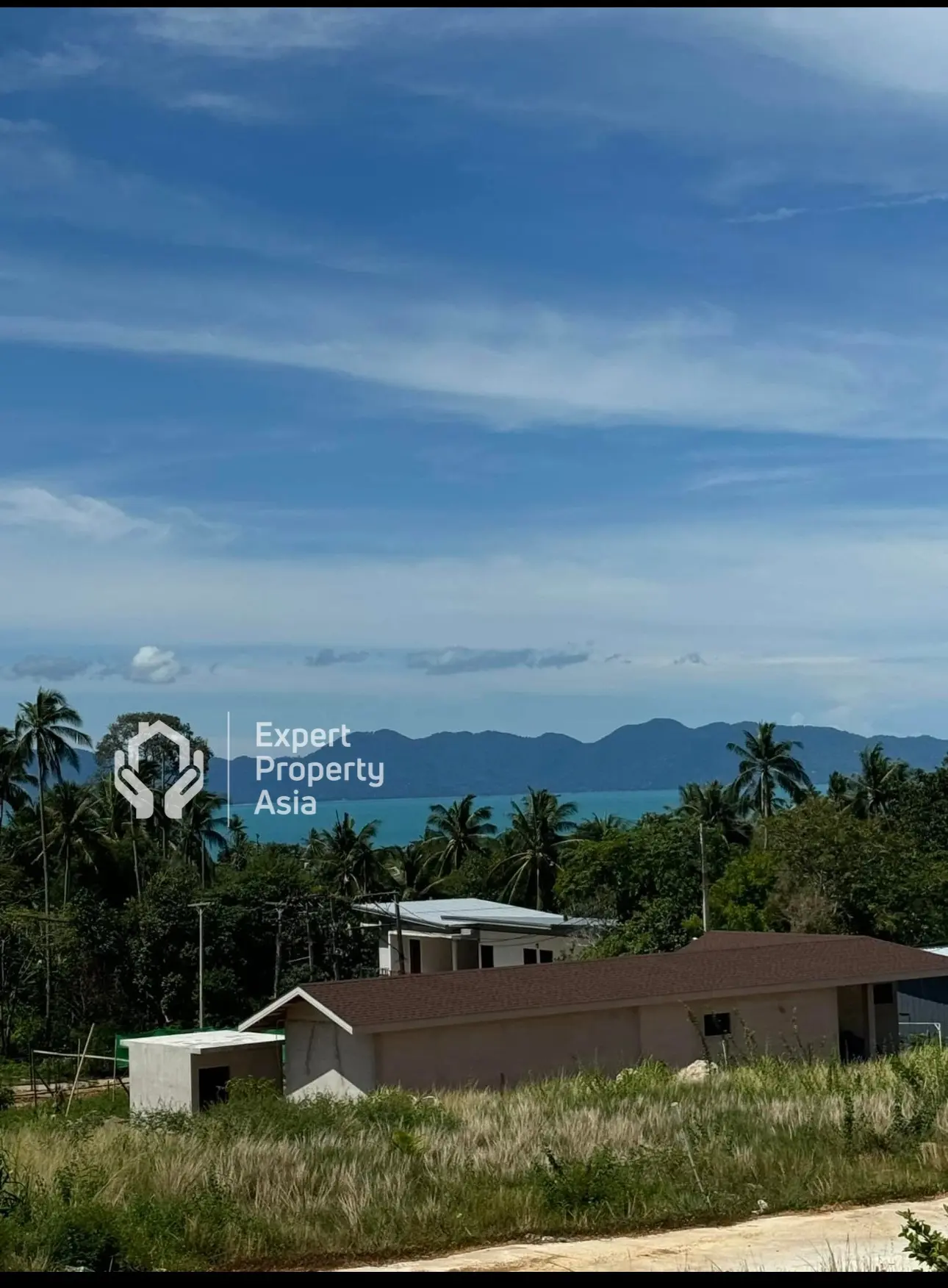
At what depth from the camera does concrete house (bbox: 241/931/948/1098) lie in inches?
1121

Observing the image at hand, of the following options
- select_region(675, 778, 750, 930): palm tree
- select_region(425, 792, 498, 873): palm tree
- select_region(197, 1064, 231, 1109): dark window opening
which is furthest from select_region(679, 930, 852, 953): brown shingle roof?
select_region(425, 792, 498, 873): palm tree

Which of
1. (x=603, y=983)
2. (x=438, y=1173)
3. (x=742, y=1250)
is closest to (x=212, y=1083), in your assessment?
(x=603, y=983)

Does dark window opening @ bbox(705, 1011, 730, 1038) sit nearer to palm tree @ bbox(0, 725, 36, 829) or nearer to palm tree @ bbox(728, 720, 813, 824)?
palm tree @ bbox(0, 725, 36, 829)

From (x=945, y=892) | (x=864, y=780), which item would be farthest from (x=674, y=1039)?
(x=864, y=780)

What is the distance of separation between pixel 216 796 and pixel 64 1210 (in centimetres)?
5986

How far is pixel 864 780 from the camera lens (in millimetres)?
73188

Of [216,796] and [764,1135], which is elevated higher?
[216,796]

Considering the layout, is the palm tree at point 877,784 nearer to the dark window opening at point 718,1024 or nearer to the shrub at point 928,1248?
the dark window opening at point 718,1024

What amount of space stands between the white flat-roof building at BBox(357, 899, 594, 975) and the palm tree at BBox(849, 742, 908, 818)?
24.4 metres

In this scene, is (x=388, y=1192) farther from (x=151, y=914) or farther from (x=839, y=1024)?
(x=151, y=914)

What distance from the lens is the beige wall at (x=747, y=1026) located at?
31.0 meters

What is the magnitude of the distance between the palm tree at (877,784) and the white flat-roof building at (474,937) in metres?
24.4

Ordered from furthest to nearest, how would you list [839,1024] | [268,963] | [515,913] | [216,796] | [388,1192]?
[216,796]
[268,963]
[515,913]
[839,1024]
[388,1192]

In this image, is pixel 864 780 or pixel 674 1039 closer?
pixel 674 1039
